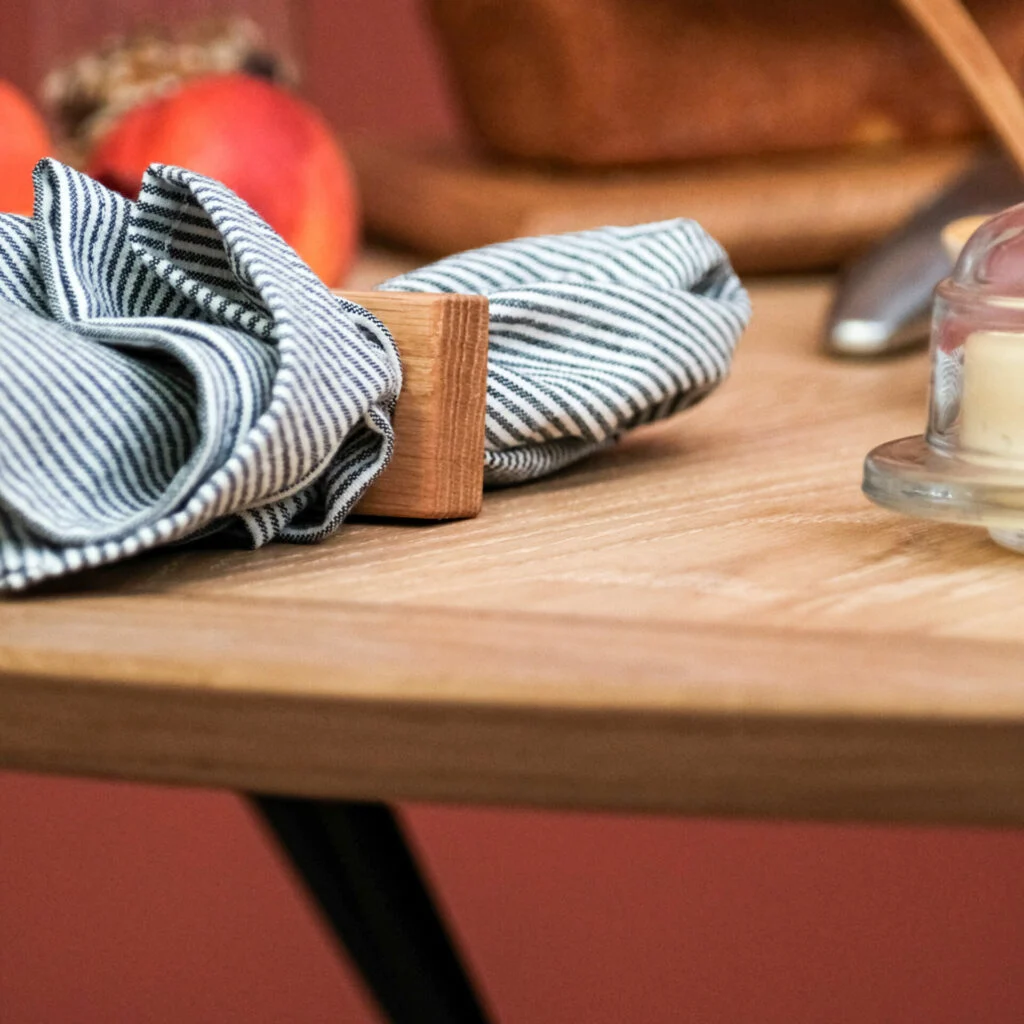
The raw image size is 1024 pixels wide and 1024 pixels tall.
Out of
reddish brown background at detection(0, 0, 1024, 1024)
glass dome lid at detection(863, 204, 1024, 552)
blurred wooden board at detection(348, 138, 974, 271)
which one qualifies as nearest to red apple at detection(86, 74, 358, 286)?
blurred wooden board at detection(348, 138, 974, 271)

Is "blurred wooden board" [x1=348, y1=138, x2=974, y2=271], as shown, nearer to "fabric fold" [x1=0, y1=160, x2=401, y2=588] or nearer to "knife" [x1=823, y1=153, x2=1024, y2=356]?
"knife" [x1=823, y1=153, x2=1024, y2=356]

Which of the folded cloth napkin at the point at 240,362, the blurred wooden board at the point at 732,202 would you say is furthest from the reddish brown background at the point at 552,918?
the folded cloth napkin at the point at 240,362

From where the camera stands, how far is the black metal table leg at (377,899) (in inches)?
11.9

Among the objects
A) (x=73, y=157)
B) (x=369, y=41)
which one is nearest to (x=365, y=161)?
(x=73, y=157)

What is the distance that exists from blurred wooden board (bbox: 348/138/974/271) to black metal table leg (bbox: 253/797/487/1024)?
14.3 inches

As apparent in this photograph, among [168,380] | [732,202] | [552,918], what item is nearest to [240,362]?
[168,380]

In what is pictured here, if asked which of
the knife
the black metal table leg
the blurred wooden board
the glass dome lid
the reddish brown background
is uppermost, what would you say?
the glass dome lid

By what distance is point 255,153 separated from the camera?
474mm

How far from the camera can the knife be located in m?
0.48

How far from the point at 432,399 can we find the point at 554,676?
0.10m

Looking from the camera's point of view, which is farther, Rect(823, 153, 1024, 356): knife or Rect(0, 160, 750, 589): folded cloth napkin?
Rect(823, 153, 1024, 356): knife

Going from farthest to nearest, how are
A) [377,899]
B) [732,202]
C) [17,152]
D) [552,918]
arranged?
[552,918] < [732,202] < [17,152] < [377,899]

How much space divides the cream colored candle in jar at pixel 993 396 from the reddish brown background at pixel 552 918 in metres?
0.74

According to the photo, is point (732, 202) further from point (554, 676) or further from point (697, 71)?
point (554, 676)
